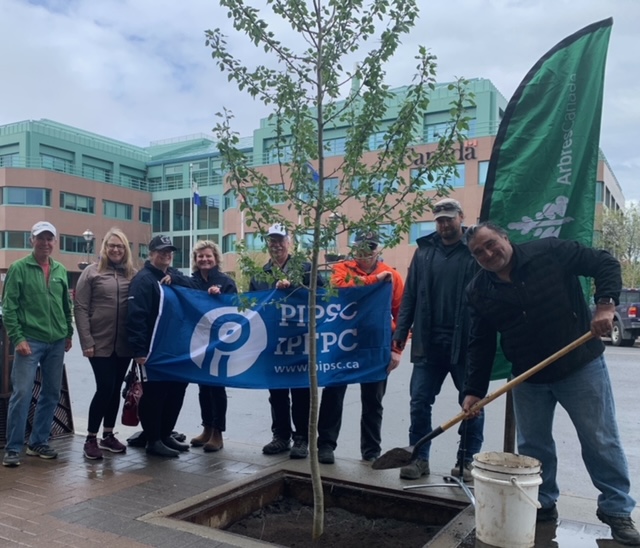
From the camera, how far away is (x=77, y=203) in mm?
57688

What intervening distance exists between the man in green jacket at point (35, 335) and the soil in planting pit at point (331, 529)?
230 cm

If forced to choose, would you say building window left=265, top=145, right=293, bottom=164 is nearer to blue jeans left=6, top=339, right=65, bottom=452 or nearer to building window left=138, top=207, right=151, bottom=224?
blue jeans left=6, top=339, right=65, bottom=452

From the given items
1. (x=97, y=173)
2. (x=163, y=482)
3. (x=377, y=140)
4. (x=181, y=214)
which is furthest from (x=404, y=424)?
(x=97, y=173)

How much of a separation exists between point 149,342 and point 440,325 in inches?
103

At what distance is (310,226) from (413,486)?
7.25 feet

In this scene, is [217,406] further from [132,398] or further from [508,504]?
[508,504]

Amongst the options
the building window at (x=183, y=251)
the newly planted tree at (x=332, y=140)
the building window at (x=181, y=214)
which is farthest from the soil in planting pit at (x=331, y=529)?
the building window at (x=181, y=214)

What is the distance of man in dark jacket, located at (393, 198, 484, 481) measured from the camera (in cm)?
502

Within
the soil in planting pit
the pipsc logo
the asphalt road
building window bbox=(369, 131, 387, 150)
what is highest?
building window bbox=(369, 131, 387, 150)

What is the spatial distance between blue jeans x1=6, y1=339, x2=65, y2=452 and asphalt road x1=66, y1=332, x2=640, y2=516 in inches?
53.5

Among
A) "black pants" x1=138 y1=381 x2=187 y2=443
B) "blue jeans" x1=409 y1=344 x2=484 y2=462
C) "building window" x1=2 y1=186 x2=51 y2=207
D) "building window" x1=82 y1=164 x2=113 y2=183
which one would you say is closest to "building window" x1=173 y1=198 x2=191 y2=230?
"building window" x1=82 y1=164 x2=113 y2=183

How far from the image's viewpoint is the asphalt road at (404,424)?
609cm

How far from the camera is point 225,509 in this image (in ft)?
14.5

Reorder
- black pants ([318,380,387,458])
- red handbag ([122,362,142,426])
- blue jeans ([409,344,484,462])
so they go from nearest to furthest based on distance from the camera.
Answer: blue jeans ([409,344,484,462])
black pants ([318,380,387,458])
red handbag ([122,362,142,426])
